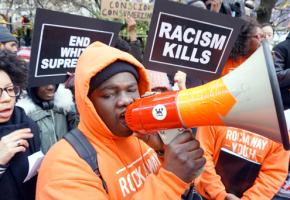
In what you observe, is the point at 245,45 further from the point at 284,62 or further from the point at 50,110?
the point at 50,110

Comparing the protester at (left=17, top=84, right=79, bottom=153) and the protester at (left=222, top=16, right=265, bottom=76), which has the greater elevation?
the protester at (left=222, top=16, right=265, bottom=76)

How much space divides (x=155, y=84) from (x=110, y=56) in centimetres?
166

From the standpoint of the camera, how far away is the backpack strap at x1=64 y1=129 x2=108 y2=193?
1.55 meters

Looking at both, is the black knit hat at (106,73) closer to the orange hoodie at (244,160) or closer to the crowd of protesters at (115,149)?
the crowd of protesters at (115,149)

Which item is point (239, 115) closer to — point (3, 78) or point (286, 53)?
point (3, 78)

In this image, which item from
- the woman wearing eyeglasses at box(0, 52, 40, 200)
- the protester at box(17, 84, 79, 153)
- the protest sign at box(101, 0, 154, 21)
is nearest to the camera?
the woman wearing eyeglasses at box(0, 52, 40, 200)

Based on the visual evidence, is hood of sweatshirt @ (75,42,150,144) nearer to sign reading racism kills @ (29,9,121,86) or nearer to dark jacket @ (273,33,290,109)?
sign reading racism kills @ (29,9,121,86)

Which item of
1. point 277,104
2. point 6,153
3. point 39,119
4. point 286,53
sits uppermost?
point 277,104

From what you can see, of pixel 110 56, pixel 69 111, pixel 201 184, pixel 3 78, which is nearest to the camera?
pixel 110 56

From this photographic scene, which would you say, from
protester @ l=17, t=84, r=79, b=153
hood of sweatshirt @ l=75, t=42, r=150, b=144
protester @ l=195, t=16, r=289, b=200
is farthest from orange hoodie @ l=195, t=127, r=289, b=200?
protester @ l=17, t=84, r=79, b=153

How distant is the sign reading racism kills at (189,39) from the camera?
8.22 feet

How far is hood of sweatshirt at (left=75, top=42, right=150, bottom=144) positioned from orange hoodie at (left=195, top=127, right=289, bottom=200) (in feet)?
3.37

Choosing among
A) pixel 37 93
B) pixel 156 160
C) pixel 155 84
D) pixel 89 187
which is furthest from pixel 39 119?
pixel 89 187

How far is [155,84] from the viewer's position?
11.0 ft
